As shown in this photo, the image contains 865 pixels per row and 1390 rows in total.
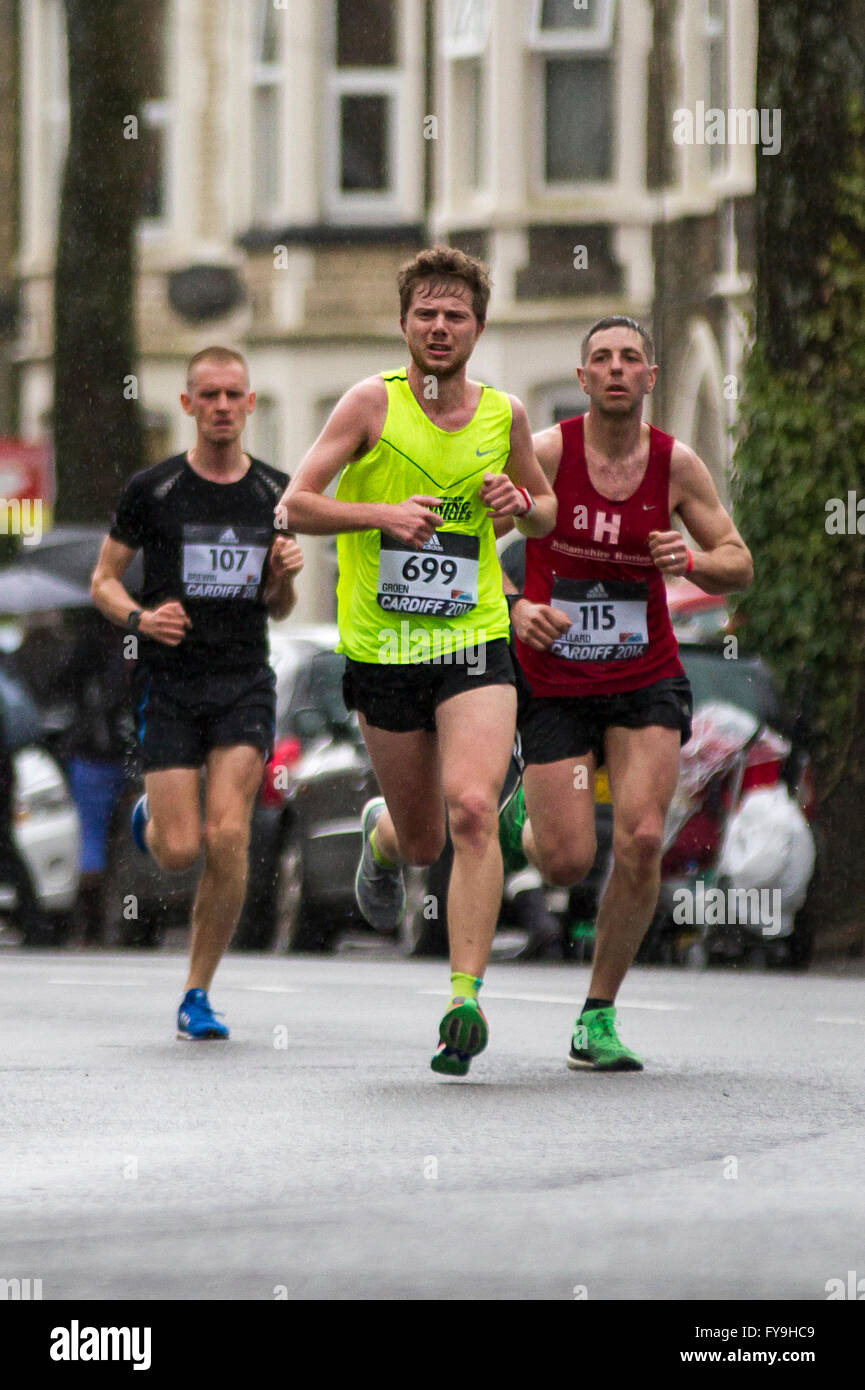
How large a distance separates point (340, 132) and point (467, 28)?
2277mm

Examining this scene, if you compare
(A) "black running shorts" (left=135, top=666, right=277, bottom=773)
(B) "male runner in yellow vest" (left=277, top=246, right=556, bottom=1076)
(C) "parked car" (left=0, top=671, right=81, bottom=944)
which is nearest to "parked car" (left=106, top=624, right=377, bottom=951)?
(C) "parked car" (left=0, top=671, right=81, bottom=944)

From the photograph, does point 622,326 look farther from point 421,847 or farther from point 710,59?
point 710,59

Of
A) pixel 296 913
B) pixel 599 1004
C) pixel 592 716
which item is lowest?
pixel 296 913

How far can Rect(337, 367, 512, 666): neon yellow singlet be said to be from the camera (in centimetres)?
905

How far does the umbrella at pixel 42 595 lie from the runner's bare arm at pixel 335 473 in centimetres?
1161

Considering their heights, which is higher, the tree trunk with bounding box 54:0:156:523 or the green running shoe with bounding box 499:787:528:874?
the tree trunk with bounding box 54:0:156:523

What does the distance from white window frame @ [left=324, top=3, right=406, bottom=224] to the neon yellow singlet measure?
2363cm

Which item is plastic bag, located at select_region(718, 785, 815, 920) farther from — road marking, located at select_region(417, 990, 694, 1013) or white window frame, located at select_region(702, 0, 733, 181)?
white window frame, located at select_region(702, 0, 733, 181)

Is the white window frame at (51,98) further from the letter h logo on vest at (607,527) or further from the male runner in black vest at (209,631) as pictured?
the letter h logo on vest at (607,527)

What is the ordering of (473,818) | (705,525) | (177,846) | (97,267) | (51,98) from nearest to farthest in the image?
(473,818)
(705,525)
(177,846)
(97,267)
(51,98)

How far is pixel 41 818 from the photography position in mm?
18141

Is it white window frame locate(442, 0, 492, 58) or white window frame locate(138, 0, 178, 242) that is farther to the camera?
white window frame locate(138, 0, 178, 242)

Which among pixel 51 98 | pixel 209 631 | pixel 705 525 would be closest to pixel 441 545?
pixel 705 525

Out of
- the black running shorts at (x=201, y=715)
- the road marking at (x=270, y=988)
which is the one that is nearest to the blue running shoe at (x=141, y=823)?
the black running shorts at (x=201, y=715)
